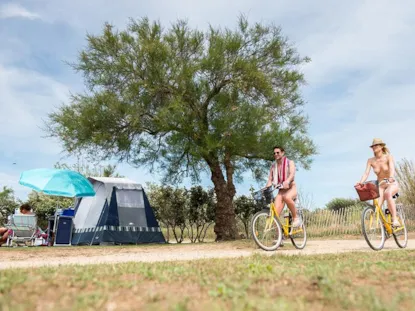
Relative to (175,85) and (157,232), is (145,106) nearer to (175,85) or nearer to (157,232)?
(175,85)

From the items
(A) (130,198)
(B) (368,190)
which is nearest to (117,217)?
(A) (130,198)

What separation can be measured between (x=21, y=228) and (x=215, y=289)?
13.1 meters

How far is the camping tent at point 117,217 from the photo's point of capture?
16.1 meters

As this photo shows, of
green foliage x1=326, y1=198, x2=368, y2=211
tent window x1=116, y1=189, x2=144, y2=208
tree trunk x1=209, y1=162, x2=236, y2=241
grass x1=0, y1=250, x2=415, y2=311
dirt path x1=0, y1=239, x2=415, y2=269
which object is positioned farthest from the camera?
green foliage x1=326, y1=198, x2=368, y2=211

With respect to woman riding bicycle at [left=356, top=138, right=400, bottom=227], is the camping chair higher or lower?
lower

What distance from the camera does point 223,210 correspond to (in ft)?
53.6

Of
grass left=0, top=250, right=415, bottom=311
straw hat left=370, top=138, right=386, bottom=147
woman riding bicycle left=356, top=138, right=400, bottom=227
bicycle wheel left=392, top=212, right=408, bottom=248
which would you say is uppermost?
straw hat left=370, top=138, right=386, bottom=147

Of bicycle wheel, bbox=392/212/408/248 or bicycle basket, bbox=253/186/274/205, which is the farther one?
bicycle wheel, bbox=392/212/408/248

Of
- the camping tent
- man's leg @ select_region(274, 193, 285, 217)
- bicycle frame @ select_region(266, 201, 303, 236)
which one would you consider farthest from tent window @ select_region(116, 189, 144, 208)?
→ man's leg @ select_region(274, 193, 285, 217)

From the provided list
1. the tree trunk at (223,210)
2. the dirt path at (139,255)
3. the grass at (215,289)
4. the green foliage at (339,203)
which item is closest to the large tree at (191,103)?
the tree trunk at (223,210)

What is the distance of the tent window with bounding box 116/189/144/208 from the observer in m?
16.6

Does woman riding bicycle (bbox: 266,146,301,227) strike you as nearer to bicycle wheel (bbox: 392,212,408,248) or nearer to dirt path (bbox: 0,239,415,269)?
dirt path (bbox: 0,239,415,269)

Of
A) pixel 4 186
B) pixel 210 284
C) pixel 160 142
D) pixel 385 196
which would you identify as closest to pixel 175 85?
pixel 160 142

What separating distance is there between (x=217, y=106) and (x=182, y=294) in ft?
40.9
